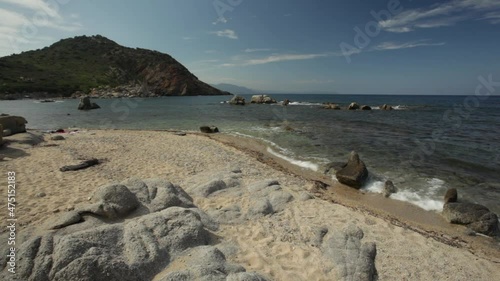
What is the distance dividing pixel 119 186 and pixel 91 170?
6.71 meters

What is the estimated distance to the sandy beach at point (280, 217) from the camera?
21.7 feet

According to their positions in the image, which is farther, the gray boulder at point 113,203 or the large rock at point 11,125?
the large rock at point 11,125

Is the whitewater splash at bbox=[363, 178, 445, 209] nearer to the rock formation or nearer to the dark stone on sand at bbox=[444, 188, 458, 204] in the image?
the dark stone on sand at bbox=[444, 188, 458, 204]

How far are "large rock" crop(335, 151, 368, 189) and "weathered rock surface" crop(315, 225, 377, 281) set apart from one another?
622 centimetres

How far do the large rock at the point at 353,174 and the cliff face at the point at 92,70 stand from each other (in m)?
109

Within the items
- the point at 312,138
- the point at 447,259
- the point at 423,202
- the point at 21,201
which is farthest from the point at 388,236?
the point at 312,138

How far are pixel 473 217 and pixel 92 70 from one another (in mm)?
152506

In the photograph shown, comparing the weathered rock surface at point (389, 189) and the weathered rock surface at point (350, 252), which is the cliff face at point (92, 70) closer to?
the weathered rock surface at point (389, 189)

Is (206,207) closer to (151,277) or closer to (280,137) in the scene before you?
(151,277)

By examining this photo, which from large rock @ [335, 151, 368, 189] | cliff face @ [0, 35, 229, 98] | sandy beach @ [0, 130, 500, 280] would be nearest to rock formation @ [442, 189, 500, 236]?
sandy beach @ [0, 130, 500, 280]

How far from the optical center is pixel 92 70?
5123 inches

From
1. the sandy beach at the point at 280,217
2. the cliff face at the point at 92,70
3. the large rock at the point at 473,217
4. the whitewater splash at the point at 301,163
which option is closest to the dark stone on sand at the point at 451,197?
the large rock at the point at 473,217

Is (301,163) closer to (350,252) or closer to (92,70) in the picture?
(350,252)

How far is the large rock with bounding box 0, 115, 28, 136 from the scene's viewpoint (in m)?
20.0
